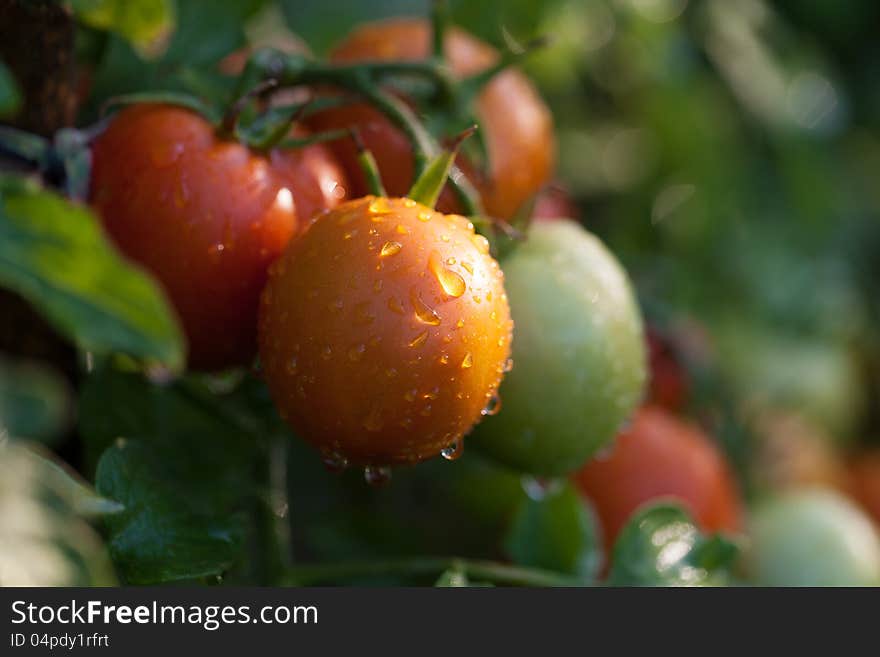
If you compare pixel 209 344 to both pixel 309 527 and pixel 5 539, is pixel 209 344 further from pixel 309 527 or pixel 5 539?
pixel 309 527

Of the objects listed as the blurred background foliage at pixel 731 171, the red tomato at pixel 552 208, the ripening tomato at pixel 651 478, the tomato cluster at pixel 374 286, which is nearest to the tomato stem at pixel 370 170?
the tomato cluster at pixel 374 286

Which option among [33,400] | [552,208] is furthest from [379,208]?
[552,208]

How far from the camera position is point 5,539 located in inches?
17.6

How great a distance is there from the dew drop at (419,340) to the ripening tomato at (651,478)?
45cm

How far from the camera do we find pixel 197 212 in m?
0.61

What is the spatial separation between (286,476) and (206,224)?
1.46 feet

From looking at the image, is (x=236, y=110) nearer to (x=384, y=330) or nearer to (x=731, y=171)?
(x=384, y=330)

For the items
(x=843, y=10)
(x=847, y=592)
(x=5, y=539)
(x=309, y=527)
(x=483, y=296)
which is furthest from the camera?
(x=843, y=10)

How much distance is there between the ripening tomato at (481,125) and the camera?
2.38ft

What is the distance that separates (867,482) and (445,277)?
1205 mm

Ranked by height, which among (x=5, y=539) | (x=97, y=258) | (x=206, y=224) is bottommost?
(x=5, y=539)

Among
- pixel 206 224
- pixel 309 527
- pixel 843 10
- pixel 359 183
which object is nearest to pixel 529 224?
pixel 359 183

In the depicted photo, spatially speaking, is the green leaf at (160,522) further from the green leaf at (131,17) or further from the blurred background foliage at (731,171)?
Answer: the blurred background foliage at (731,171)

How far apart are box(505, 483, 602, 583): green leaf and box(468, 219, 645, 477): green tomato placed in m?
Result: 0.12
